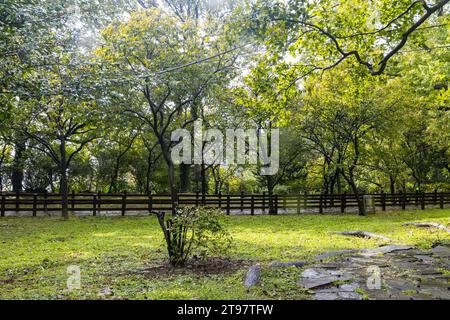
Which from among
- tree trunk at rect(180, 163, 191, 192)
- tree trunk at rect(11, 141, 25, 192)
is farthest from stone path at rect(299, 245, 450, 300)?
tree trunk at rect(11, 141, 25, 192)

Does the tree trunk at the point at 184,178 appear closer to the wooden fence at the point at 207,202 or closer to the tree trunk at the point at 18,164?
the wooden fence at the point at 207,202

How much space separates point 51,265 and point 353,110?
14.1 metres

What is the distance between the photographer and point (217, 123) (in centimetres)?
1898

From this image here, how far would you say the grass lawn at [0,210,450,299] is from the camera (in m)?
4.55

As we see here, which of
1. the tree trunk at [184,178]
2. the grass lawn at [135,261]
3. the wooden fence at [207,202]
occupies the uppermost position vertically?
the tree trunk at [184,178]

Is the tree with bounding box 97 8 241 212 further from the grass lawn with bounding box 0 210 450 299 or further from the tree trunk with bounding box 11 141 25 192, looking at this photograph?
the tree trunk with bounding box 11 141 25 192

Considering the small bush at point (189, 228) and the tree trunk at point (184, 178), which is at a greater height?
the tree trunk at point (184, 178)

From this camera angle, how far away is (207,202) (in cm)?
1816

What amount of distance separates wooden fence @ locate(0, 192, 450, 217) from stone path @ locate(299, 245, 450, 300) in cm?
1079

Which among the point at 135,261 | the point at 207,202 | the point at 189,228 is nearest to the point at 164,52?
the point at 207,202

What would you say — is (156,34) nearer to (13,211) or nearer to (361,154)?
(13,211)

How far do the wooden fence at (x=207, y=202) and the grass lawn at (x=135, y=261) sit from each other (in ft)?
13.7

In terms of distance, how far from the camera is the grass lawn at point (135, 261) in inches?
179

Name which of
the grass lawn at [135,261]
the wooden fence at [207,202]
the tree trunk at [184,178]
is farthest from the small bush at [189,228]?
the tree trunk at [184,178]
